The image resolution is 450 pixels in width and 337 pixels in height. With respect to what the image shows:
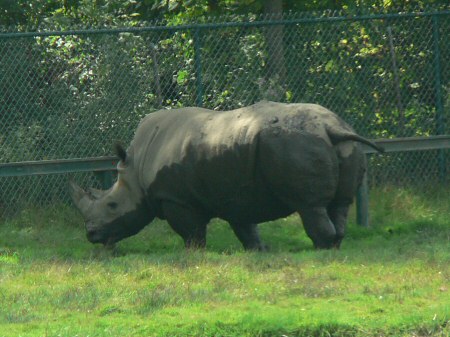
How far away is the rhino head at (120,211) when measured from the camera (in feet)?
40.7

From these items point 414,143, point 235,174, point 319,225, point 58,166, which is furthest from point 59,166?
point 414,143

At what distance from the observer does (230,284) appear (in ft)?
31.7

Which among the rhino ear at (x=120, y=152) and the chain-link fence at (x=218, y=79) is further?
the chain-link fence at (x=218, y=79)

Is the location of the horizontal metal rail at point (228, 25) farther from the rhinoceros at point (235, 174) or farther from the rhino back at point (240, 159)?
the rhino back at point (240, 159)

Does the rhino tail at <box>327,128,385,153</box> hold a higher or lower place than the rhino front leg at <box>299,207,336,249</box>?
higher

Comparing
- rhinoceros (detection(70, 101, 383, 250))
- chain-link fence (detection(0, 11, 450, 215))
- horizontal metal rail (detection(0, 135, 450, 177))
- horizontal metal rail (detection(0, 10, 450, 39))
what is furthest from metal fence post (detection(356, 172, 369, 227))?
horizontal metal rail (detection(0, 10, 450, 39))

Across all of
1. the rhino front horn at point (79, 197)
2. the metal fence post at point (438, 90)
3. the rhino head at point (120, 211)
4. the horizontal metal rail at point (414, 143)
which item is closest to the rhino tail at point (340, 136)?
the horizontal metal rail at point (414, 143)

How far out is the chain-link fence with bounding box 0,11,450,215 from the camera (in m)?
13.8

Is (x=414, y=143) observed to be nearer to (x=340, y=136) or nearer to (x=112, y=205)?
(x=340, y=136)

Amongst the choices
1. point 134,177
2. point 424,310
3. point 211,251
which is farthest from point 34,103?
point 424,310

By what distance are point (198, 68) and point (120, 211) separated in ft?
7.55

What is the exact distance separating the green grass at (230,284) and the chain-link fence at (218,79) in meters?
1.10

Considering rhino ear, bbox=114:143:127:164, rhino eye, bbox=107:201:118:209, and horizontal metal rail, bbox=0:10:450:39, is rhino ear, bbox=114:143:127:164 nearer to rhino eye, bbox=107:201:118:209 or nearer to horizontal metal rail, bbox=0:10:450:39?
rhino eye, bbox=107:201:118:209

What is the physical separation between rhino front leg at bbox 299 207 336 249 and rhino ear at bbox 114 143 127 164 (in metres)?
2.08
